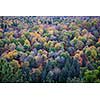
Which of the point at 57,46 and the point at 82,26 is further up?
the point at 82,26

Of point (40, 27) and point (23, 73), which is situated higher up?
point (40, 27)
